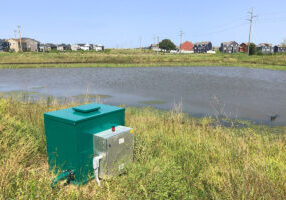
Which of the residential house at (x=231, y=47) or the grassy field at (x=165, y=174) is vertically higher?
the residential house at (x=231, y=47)

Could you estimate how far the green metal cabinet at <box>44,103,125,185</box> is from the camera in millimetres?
3423

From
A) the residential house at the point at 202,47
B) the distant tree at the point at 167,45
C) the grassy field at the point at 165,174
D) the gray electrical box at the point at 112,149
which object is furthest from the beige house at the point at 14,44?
the gray electrical box at the point at 112,149

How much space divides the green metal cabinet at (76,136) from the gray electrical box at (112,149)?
0.15 meters

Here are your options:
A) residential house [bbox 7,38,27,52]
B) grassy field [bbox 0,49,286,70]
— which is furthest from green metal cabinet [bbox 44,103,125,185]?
residential house [bbox 7,38,27,52]

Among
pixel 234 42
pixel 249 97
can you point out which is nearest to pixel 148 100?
pixel 249 97

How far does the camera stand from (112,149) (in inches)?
142

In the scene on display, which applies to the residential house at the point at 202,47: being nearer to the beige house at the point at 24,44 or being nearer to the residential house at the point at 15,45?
the beige house at the point at 24,44

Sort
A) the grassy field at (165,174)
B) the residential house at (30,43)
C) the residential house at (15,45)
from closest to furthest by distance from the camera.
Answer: the grassy field at (165,174) < the residential house at (15,45) < the residential house at (30,43)

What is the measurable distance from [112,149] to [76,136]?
25.3 inches

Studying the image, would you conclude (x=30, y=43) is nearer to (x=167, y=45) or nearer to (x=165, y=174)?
(x=167, y=45)

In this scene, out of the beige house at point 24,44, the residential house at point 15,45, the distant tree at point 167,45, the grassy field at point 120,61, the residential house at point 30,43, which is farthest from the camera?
the distant tree at point 167,45

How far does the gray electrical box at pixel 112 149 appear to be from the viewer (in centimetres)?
353

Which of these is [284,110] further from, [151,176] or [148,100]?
[151,176]

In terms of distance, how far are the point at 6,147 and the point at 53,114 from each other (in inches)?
55.7
